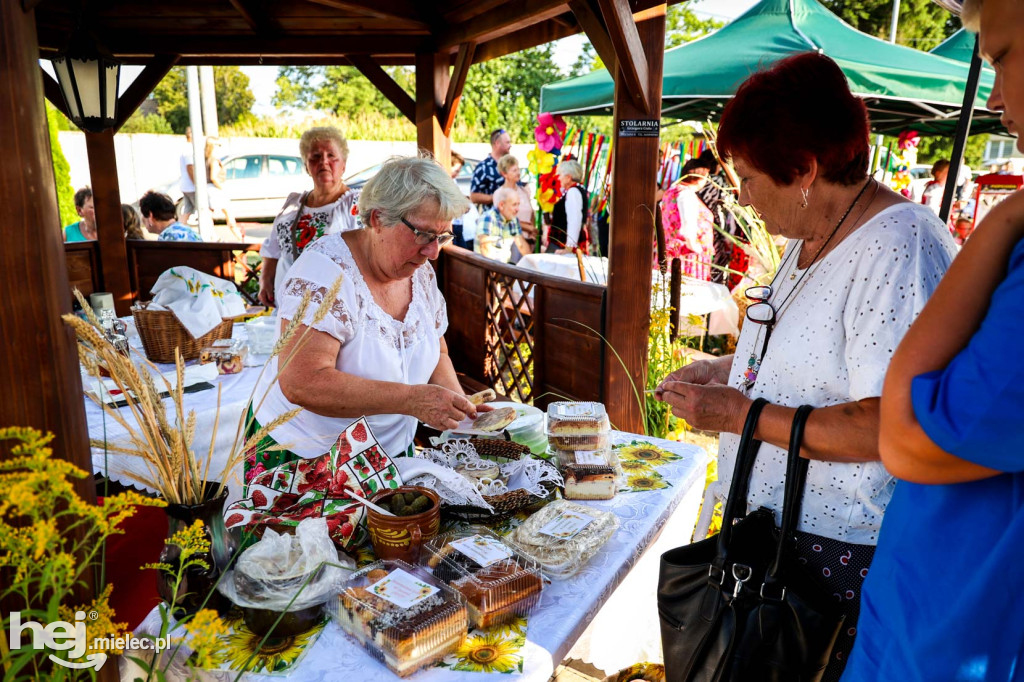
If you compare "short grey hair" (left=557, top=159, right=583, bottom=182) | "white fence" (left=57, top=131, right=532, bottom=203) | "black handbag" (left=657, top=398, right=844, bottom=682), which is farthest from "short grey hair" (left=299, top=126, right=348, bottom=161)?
"white fence" (left=57, top=131, right=532, bottom=203)

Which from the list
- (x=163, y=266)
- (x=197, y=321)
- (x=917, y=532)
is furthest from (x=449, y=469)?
(x=163, y=266)

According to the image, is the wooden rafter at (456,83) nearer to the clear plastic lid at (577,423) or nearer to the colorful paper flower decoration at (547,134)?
the colorful paper flower decoration at (547,134)

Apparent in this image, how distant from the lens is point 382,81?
17.7ft

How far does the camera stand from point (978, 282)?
→ 2.65ft

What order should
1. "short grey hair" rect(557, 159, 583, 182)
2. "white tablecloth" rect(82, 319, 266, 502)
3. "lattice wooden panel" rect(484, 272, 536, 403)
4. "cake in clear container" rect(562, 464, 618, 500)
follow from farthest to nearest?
"short grey hair" rect(557, 159, 583, 182), "lattice wooden panel" rect(484, 272, 536, 403), "white tablecloth" rect(82, 319, 266, 502), "cake in clear container" rect(562, 464, 618, 500)

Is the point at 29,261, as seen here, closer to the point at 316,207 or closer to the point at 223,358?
the point at 223,358

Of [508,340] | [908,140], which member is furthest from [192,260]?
[908,140]

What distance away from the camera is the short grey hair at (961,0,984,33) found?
0.98m

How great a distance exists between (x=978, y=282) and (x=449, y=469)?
117cm

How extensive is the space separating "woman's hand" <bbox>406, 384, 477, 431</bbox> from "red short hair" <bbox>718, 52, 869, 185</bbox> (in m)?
0.94

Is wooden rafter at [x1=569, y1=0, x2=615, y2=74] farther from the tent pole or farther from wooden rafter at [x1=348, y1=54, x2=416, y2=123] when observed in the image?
wooden rafter at [x1=348, y1=54, x2=416, y2=123]

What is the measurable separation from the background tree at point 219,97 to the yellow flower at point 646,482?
Result: 28.5 m

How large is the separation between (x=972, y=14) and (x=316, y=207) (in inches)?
156

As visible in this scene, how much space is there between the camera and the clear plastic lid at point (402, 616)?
1.07 meters
